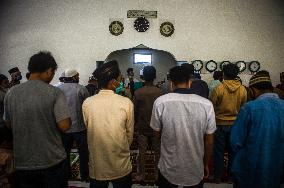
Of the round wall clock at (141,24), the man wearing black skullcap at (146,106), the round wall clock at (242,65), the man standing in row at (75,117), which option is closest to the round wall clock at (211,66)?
the round wall clock at (242,65)

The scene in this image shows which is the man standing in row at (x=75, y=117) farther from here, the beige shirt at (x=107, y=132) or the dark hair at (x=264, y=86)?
the dark hair at (x=264, y=86)

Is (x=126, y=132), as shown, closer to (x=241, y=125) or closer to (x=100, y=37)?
(x=241, y=125)

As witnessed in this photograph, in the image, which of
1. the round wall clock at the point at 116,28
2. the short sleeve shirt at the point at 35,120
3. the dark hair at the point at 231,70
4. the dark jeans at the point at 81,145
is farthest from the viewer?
the round wall clock at the point at 116,28

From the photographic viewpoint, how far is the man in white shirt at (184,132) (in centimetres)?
230

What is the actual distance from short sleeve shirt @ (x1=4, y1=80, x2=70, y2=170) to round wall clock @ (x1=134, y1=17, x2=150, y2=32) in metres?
7.59

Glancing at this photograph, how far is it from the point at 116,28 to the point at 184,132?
303 inches

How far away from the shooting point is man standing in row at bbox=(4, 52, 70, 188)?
2188mm

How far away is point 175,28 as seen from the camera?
949 centimetres

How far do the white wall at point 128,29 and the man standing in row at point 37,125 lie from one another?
24.5ft

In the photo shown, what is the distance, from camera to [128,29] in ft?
31.1

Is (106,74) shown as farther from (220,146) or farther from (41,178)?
(220,146)

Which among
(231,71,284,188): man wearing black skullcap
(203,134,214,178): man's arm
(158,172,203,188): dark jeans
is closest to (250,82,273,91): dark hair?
(231,71,284,188): man wearing black skullcap

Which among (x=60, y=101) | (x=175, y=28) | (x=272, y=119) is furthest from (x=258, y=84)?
(x=175, y=28)

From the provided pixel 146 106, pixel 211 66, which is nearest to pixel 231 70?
pixel 146 106
